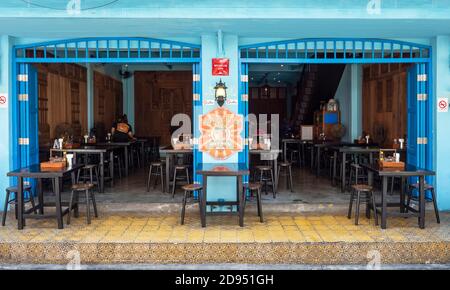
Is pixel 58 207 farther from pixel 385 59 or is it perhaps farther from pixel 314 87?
pixel 314 87

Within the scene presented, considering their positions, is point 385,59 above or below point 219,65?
above

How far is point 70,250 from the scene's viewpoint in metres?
5.96

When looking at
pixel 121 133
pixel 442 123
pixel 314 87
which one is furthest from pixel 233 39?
pixel 314 87

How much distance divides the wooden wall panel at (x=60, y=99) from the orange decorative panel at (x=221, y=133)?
13.2 ft

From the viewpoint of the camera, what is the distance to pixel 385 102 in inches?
465

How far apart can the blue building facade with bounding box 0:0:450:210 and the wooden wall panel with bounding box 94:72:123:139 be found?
17.8 ft

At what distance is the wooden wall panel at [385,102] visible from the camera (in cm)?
1087

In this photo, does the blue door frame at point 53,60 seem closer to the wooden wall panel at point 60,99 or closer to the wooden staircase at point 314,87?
the wooden wall panel at point 60,99

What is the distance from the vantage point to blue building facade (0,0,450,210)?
6781 millimetres

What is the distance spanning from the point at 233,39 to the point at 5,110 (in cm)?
399

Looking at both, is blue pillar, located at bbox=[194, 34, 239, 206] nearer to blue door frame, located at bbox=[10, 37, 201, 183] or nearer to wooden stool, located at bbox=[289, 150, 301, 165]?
blue door frame, located at bbox=[10, 37, 201, 183]

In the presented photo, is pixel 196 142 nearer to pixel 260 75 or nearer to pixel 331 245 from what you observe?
pixel 331 245
